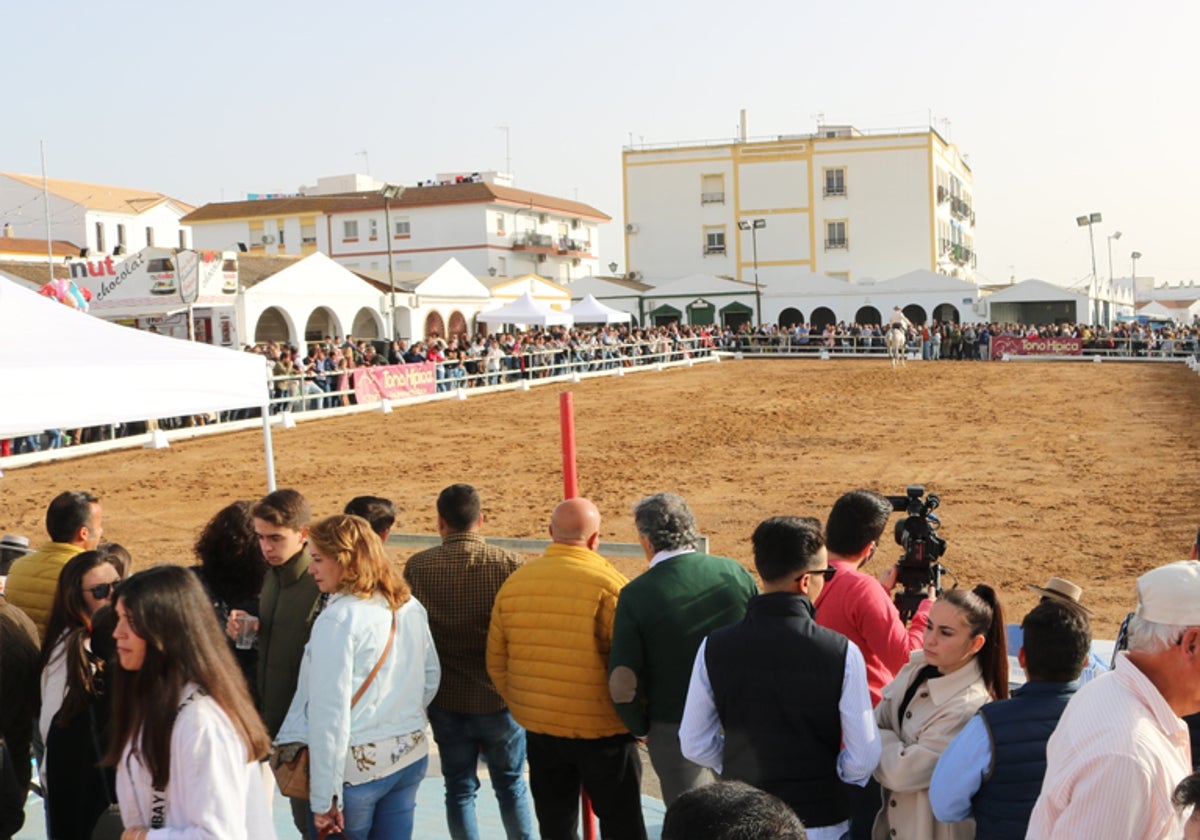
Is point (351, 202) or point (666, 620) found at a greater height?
point (351, 202)

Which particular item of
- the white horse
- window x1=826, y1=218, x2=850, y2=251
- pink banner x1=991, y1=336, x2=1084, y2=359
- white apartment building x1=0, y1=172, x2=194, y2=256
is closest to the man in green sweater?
the white horse

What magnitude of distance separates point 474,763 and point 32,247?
171 ft

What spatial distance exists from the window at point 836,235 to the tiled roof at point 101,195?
37510 mm

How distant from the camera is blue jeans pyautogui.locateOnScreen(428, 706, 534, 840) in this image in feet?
15.2

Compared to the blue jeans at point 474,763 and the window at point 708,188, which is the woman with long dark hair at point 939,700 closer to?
the blue jeans at point 474,763

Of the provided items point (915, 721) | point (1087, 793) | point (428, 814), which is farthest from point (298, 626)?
point (1087, 793)

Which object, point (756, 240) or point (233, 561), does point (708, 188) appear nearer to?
point (756, 240)

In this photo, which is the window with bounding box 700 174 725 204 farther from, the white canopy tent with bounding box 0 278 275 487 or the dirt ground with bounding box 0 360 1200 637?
the white canopy tent with bounding box 0 278 275 487

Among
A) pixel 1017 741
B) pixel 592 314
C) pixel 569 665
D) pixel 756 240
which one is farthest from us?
pixel 756 240

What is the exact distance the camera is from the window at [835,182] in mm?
64562

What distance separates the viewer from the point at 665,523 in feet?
13.5

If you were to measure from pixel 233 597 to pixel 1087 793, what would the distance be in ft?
11.2

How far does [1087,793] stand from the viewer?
2330 mm

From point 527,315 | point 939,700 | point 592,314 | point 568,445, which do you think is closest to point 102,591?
point 568,445
